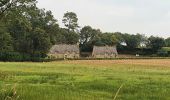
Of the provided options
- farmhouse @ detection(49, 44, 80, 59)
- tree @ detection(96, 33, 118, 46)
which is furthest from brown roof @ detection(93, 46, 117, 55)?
farmhouse @ detection(49, 44, 80, 59)

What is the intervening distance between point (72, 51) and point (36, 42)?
52.9m

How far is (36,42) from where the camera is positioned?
392ft

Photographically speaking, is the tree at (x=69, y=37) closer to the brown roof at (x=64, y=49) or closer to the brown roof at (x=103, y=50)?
the brown roof at (x=64, y=49)

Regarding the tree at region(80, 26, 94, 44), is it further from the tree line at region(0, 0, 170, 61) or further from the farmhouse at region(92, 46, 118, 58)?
the farmhouse at region(92, 46, 118, 58)

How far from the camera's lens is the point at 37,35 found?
118875mm

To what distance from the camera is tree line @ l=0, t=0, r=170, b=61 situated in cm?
6053

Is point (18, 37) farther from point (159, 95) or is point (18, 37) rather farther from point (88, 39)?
point (159, 95)

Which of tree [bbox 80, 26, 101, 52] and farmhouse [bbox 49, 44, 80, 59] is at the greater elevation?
tree [bbox 80, 26, 101, 52]

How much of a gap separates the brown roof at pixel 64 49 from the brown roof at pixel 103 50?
7159mm

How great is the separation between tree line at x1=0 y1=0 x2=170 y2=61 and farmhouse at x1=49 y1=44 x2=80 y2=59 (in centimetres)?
511

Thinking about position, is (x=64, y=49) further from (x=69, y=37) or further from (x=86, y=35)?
(x=86, y=35)

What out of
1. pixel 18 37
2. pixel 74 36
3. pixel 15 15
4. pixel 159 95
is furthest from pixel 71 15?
pixel 159 95

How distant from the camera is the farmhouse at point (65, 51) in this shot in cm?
17050

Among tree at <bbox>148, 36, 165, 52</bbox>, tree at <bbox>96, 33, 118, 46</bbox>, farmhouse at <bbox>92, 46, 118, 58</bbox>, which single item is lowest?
farmhouse at <bbox>92, 46, 118, 58</bbox>
